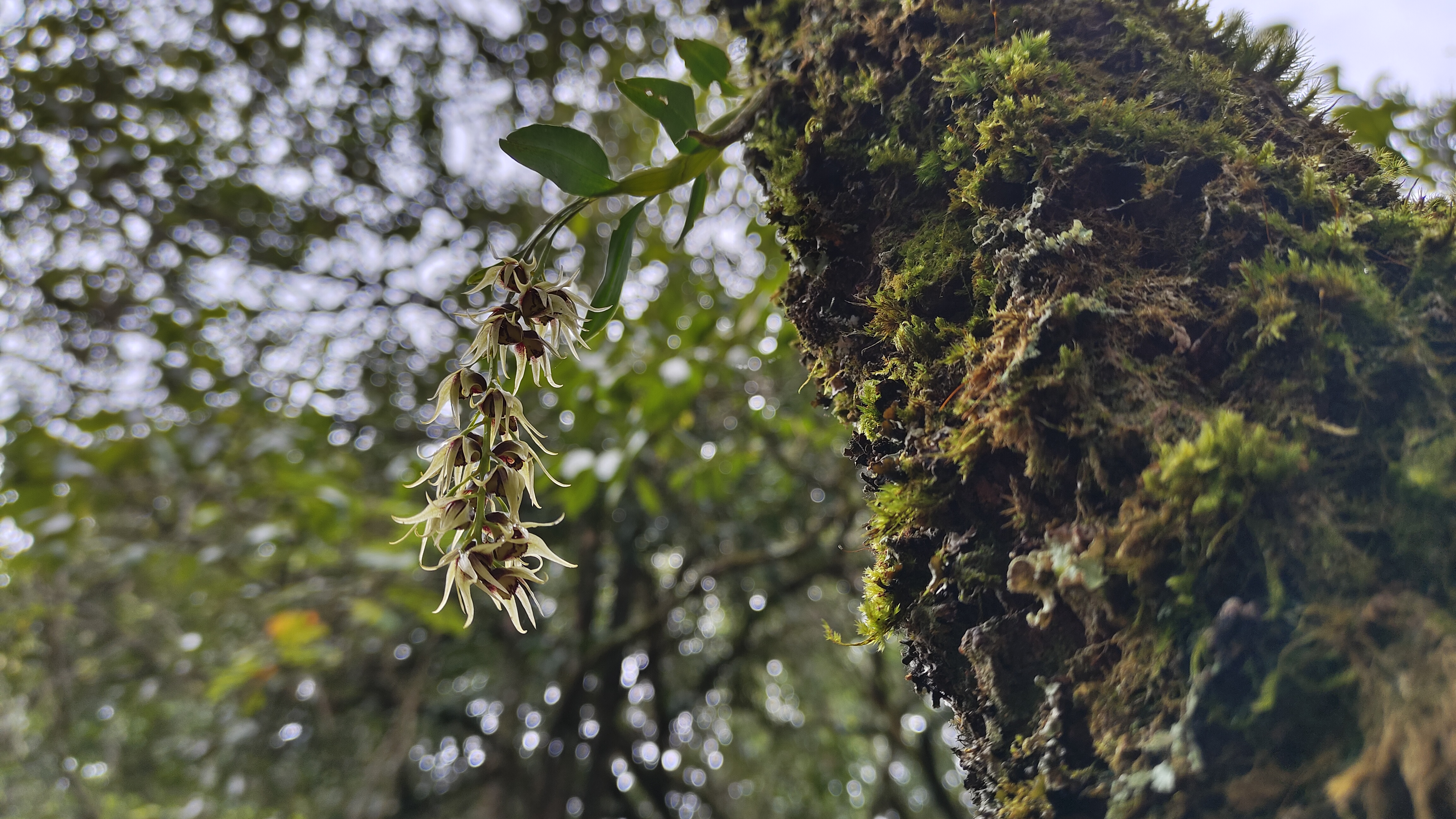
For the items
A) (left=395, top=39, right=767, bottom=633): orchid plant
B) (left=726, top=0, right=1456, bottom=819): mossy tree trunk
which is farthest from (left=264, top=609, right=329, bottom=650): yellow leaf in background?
(left=726, top=0, right=1456, bottom=819): mossy tree trunk

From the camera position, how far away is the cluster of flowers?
1.76 ft

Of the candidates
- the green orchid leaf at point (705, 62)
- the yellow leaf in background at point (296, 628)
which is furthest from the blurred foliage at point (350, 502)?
the green orchid leaf at point (705, 62)

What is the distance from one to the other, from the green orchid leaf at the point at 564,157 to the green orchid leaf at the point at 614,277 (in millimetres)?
52

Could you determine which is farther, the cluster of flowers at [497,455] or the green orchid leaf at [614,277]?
the green orchid leaf at [614,277]

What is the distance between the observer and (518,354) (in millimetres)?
601

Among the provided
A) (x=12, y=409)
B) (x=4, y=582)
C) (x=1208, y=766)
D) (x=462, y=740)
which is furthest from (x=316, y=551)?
(x=1208, y=766)

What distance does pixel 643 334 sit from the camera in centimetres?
167

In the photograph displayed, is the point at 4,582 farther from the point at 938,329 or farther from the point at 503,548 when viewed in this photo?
the point at 938,329

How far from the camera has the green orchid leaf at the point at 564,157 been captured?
595 mm

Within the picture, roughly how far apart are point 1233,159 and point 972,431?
0.81 ft

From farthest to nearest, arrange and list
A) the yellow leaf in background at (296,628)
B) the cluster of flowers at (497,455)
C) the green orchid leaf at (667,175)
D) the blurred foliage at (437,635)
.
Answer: the yellow leaf in background at (296,628) → the blurred foliage at (437,635) → the green orchid leaf at (667,175) → the cluster of flowers at (497,455)

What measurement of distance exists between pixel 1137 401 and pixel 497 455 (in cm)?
43

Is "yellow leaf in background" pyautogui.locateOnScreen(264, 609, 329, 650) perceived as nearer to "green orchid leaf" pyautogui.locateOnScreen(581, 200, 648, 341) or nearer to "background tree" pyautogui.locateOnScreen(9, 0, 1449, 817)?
"background tree" pyautogui.locateOnScreen(9, 0, 1449, 817)

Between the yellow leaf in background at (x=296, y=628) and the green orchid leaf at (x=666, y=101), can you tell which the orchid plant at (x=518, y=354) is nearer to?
the green orchid leaf at (x=666, y=101)
